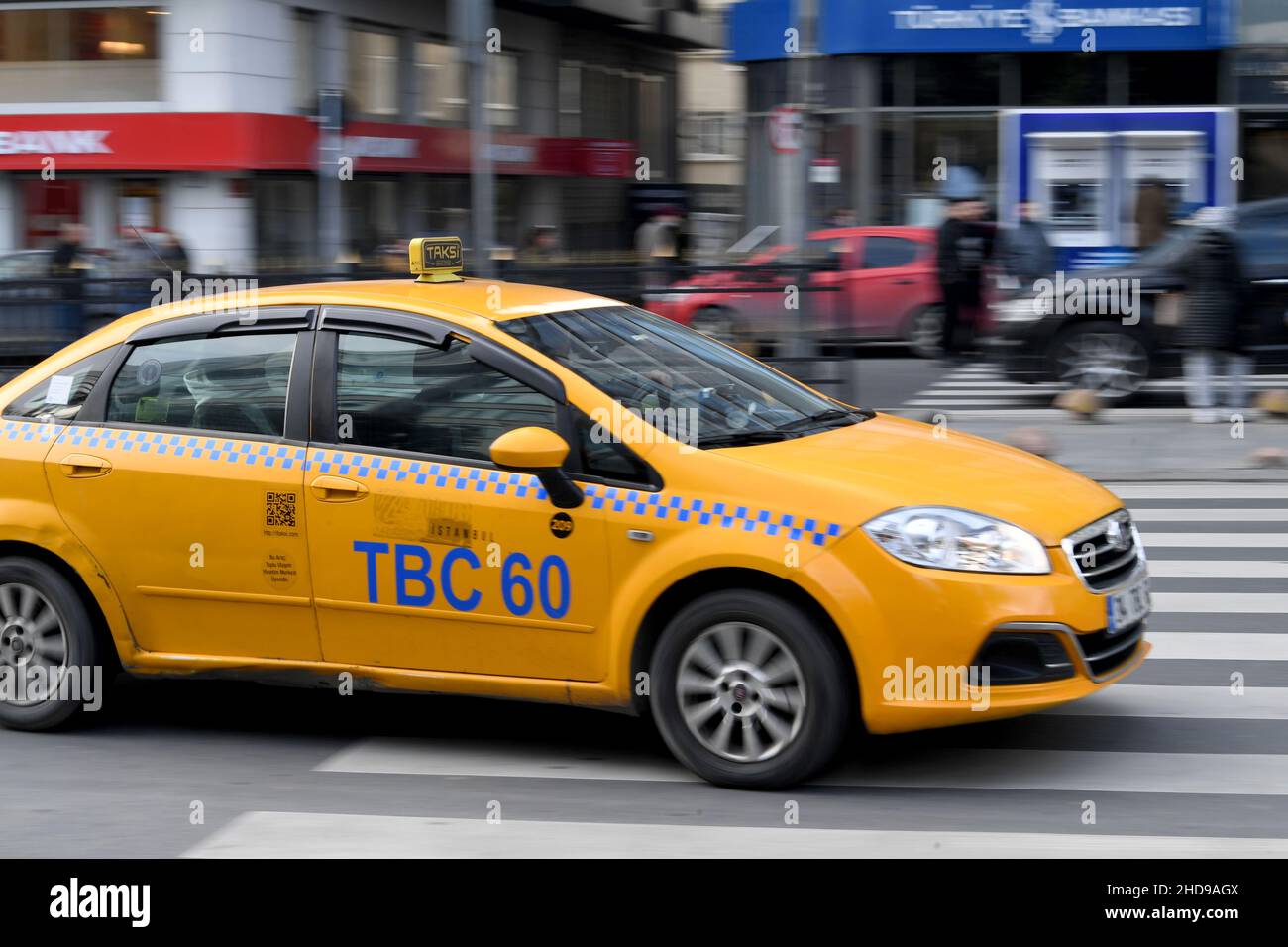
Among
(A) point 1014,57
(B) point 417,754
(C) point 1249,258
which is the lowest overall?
(B) point 417,754

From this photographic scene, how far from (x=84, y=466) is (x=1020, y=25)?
23.4 meters

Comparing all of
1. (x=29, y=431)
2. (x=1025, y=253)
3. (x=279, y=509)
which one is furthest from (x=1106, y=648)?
(x=1025, y=253)

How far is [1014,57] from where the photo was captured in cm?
2741

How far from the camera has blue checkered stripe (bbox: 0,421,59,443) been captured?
630 cm

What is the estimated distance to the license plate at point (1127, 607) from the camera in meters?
5.43

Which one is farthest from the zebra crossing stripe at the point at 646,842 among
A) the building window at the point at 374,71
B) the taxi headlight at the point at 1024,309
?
the building window at the point at 374,71

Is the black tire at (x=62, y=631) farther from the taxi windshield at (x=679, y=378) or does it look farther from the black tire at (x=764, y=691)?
the black tire at (x=764, y=691)

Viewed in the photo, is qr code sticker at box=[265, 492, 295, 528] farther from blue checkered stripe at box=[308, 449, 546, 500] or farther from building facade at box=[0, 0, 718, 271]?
building facade at box=[0, 0, 718, 271]

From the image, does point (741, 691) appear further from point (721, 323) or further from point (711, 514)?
point (721, 323)

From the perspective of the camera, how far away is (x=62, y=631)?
6211mm

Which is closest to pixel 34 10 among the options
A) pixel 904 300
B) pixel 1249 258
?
pixel 904 300

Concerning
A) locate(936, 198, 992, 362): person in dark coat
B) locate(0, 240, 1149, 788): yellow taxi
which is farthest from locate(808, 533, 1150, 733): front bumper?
locate(936, 198, 992, 362): person in dark coat
